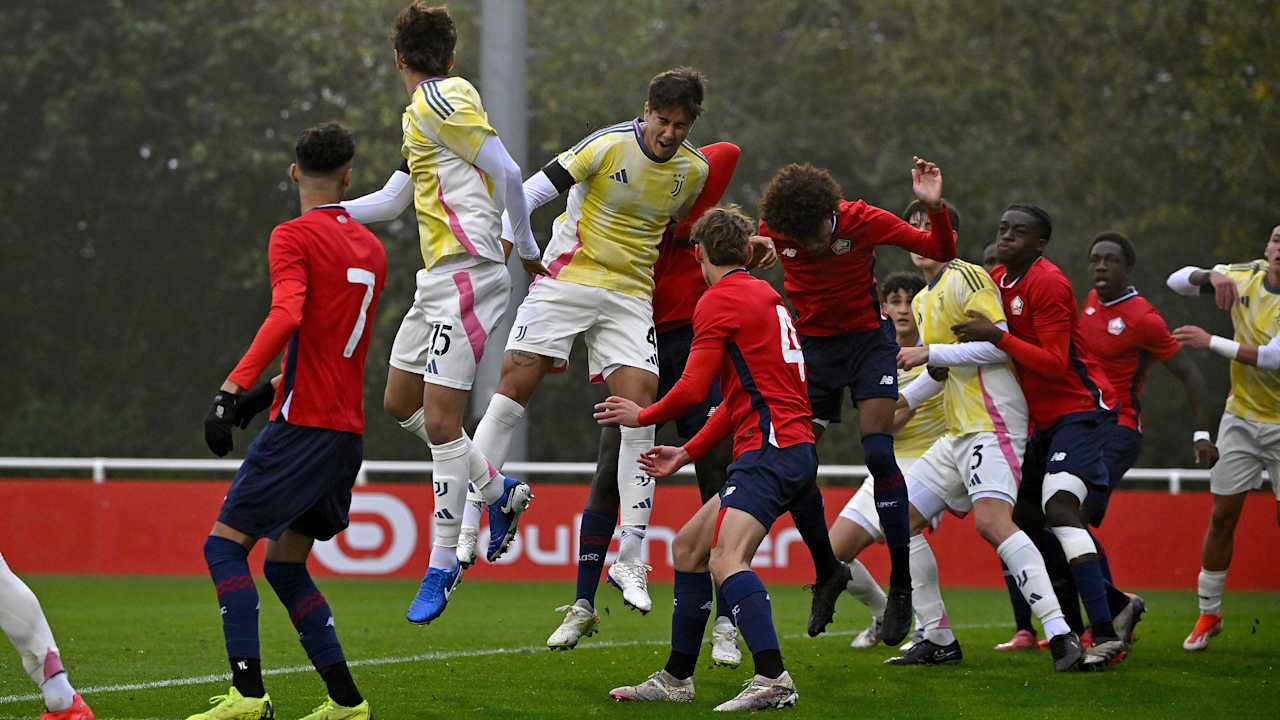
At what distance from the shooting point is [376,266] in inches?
240

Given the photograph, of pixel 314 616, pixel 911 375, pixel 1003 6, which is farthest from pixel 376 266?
pixel 1003 6

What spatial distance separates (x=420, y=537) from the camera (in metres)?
16.0

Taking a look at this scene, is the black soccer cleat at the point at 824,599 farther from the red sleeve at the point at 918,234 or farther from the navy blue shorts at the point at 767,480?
the red sleeve at the point at 918,234

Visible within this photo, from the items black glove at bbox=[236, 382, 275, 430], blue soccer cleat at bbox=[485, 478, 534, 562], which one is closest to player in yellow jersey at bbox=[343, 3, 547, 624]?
blue soccer cleat at bbox=[485, 478, 534, 562]

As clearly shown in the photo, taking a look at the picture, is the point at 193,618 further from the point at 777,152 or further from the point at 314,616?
the point at 777,152

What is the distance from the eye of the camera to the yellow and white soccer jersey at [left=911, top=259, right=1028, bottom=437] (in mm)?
8133

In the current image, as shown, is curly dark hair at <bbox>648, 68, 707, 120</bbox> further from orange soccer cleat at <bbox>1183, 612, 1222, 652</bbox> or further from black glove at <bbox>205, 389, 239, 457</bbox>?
orange soccer cleat at <bbox>1183, 612, 1222, 652</bbox>

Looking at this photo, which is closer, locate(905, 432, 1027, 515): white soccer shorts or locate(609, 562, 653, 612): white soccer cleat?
locate(609, 562, 653, 612): white soccer cleat

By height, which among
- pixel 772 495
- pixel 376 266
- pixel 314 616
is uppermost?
pixel 376 266

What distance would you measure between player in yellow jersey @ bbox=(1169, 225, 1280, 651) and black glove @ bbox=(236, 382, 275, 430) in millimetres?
6320

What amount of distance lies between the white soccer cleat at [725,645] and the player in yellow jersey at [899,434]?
1454mm

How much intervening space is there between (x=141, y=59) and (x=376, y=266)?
21247 mm

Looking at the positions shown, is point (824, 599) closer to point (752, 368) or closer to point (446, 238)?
point (752, 368)

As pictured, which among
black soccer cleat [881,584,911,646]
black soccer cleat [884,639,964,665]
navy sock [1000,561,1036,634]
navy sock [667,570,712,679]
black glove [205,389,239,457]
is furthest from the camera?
navy sock [1000,561,1036,634]
